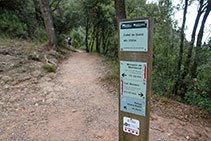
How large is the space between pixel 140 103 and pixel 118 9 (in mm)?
4521

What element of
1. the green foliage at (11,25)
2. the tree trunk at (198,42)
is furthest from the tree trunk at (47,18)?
the tree trunk at (198,42)

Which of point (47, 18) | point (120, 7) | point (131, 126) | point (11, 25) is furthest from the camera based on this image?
point (47, 18)

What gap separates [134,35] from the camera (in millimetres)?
1533

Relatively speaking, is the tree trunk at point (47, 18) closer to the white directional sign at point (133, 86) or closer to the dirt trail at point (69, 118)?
the dirt trail at point (69, 118)

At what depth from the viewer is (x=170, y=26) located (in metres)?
4.51

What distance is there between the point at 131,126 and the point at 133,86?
21.4 inches

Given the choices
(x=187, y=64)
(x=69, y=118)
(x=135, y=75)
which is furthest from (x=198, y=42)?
(x=69, y=118)

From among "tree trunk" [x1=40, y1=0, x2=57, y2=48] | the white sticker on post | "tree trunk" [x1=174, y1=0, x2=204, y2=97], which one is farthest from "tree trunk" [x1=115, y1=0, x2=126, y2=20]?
"tree trunk" [x1=40, y1=0, x2=57, y2=48]

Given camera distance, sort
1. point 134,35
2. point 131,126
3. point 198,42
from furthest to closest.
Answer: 1. point 198,42
2. point 131,126
3. point 134,35

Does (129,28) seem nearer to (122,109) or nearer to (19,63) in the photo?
(122,109)

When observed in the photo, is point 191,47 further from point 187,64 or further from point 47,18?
point 47,18

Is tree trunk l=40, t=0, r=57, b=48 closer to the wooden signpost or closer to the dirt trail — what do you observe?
the dirt trail

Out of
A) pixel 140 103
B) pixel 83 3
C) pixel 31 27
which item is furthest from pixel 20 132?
pixel 83 3

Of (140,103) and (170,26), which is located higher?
(170,26)
